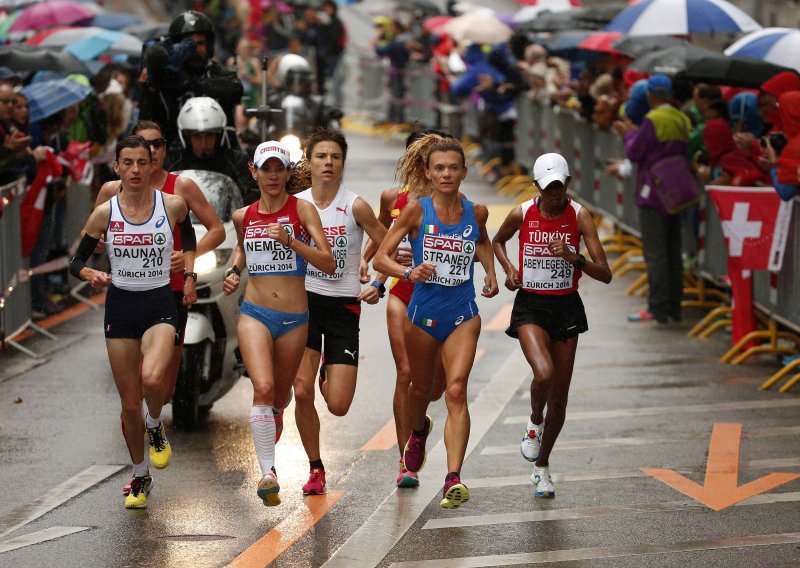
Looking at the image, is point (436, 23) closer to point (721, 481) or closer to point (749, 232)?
point (749, 232)

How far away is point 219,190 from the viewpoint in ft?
38.9

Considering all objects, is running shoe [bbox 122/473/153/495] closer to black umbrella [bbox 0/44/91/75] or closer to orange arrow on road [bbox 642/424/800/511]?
orange arrow on road [bbox 642/424/800/511]

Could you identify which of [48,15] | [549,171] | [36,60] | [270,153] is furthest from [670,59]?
[48,15]

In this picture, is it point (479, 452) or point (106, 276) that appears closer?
point (106, 276)

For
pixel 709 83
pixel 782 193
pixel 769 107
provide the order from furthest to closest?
1. pixel 709 83
2. pixel 769 107
3. pixel 782 193

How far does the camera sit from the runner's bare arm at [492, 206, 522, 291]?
32.1 ft

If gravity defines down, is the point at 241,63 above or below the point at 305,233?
below

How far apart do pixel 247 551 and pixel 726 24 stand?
37.6ft

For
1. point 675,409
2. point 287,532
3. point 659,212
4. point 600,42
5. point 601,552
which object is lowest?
point 675,409

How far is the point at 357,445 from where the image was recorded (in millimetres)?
11148

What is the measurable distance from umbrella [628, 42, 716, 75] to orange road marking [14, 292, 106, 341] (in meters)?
5.70

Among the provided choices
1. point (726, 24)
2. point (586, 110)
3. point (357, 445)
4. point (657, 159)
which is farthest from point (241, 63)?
point (357, 445)

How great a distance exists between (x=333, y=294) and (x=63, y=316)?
7036mm

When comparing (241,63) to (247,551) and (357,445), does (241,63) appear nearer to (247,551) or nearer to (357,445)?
(357,445)
